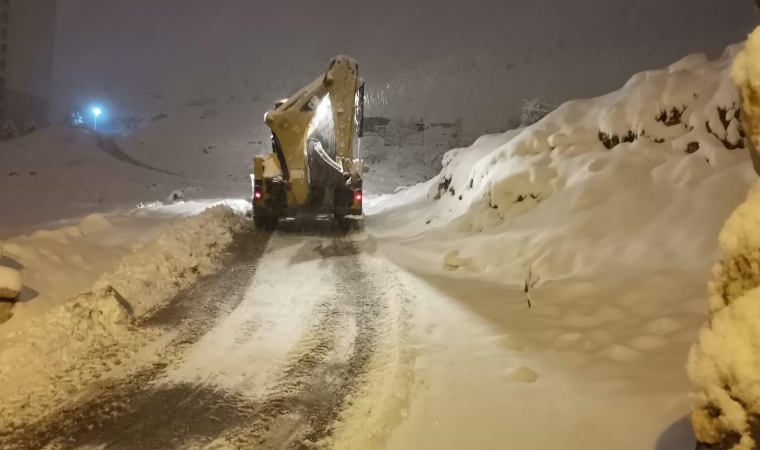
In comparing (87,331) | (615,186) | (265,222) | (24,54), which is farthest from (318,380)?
(24,54)

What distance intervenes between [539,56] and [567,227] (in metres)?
46.7

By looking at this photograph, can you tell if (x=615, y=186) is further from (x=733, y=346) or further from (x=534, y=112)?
(x=534, y=112)

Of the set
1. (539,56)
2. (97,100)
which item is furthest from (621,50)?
(97,100)

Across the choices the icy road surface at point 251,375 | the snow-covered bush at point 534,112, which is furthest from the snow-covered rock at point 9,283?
the snow-covered bush at point 534,112

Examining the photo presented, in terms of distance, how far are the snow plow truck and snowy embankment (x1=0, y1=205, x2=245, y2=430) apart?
139 inches

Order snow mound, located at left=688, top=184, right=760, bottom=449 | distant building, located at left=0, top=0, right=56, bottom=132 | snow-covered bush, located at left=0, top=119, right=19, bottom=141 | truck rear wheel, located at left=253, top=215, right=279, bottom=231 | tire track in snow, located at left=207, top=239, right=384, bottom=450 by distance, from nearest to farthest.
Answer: snow mound, located at left=688, top=184, right=760, bottom=449 < tire track in snow, located at left=207, top=239, right=384, bottom=450 < truck rear wheel, located at left=253, top=215, right=279, bottom=231 < snow-covered bush, located at left=0, top=119, right=19, bottom=141 < distant building, located at left=0, top=0, right=56, bottom=132

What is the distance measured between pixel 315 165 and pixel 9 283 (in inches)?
300

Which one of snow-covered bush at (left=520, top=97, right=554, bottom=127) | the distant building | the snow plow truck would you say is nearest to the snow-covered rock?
the snow plow truck

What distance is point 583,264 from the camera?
796 centimetres

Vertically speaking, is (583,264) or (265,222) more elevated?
(265,222)

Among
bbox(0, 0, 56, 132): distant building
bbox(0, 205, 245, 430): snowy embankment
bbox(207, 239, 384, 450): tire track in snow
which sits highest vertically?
bbox(0, 0, 56, 132): distant building

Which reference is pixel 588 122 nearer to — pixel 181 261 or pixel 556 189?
pixel 556 189

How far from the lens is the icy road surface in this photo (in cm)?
414

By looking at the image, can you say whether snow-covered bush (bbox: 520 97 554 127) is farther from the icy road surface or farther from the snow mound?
the snow mound
